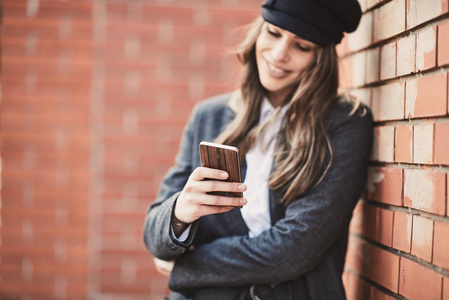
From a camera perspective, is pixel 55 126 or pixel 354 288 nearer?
pixel 354 288

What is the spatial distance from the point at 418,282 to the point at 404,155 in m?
0.37

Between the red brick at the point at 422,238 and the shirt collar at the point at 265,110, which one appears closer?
the red brick at the point at 422,238

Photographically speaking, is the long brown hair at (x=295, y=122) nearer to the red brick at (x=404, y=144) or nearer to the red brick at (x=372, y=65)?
the red brick at (x=372, y=65)

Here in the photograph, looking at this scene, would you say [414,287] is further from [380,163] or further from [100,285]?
[100,285]

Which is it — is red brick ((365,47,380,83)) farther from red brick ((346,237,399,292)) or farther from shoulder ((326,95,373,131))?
red brick ((346,237,399,292))

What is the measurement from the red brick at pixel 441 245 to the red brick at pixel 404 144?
249mm

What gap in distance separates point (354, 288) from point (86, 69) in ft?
8.12

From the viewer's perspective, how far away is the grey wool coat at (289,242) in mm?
1651

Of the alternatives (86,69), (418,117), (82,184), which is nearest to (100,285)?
(82,184)

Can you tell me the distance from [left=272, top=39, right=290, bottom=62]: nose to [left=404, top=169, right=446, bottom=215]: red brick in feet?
1.95

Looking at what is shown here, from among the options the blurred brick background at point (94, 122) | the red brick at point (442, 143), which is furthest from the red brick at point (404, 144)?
the blurred brick background at point (94, 122)

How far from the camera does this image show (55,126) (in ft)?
11.8

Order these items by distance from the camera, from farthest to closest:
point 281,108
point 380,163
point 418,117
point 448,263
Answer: point 281,108
point 380,163
point 418,117
point 448,263

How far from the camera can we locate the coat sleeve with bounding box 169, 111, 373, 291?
1.65 meters
